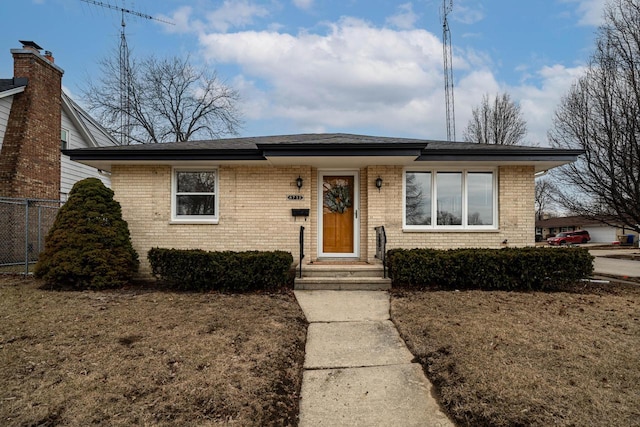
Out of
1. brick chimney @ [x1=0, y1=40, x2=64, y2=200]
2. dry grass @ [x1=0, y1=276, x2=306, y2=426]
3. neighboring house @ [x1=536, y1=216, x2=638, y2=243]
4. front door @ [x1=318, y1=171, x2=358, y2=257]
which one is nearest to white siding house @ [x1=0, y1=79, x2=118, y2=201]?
brick chimney @ [x1=0, y1=40, x2=64, y2=200]

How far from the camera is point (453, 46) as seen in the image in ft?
47.4

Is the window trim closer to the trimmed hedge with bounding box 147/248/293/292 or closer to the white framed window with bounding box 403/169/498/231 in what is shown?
the trimmed hedge with bounding box 147/248/293/292

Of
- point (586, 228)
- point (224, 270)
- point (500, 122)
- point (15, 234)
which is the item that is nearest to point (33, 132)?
point (15, 234)

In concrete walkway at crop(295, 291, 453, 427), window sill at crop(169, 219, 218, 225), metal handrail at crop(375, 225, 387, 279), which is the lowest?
concrete walkway at crop(295, 291, 453, 427)

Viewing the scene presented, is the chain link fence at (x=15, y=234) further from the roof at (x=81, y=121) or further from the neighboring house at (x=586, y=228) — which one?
the neighboring house at (x=586, y=228)

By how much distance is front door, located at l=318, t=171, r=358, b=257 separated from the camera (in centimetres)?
869

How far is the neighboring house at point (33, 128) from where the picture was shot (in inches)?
434

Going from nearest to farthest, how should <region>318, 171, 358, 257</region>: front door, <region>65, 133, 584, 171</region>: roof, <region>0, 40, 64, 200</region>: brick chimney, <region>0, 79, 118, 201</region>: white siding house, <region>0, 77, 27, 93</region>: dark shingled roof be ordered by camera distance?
<region>65, 133, 584, 171</region>: roof → <region>318, 171, 358, 257</region>: front door → <region>0, 40, 64, 200</region>: brick chimney → <region>0, 77, 27, 93</region>: dark shingled roof → <region>0, 79, 118, 201</region>: white siding house

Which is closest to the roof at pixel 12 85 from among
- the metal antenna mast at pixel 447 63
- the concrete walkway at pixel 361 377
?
the concrete walkway at pixel 361 377

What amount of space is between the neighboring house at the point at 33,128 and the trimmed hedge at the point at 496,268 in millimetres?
9700

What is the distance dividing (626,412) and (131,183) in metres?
9.13

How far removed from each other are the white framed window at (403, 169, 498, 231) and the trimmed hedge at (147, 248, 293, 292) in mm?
3535

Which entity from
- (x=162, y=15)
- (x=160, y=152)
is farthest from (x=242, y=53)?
(x=160, y=152)

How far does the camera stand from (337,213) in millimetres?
8719
